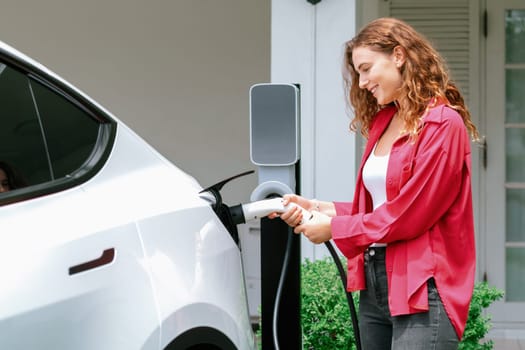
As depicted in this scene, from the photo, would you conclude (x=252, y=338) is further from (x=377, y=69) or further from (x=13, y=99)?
(x=13, y=99)

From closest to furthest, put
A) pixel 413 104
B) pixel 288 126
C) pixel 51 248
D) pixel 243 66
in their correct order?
pixel 51 248
pixel 413 104
pixel 288 126
pixel 243 66

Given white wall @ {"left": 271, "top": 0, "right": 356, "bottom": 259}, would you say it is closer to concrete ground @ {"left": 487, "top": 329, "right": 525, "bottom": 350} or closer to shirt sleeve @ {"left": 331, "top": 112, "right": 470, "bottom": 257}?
shirt sleeve @ {"left": 331, "top": 112, "right": 470, "bottom": 257}

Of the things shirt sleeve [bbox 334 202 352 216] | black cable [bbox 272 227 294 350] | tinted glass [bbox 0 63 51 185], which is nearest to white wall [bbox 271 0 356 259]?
shirt sleeve [bbox 334 202 352 216]

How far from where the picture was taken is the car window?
225 centimetres

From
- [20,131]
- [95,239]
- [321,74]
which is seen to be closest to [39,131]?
[20,131]

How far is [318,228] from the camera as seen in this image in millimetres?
2914

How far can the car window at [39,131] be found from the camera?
225cm

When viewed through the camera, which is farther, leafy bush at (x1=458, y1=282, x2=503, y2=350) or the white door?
the white door

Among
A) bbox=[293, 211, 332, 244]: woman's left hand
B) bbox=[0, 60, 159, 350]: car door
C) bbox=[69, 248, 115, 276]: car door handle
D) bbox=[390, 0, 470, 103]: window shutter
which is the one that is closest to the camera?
bbox=[0, 60, 159, 350]: car door

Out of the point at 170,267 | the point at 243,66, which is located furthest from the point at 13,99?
the point at 243,66

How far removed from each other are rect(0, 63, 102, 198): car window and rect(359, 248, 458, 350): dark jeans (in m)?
0.87

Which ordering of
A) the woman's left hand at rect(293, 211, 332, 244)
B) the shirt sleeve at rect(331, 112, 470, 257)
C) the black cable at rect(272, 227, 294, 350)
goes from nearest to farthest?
the shirt sleeve at rect(331, 112, 470, 257) < the woman's left hand at rect(293, 211, 332, 244) < the black cable at rect(272, 227, 294, 350)

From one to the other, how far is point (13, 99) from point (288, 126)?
955 mm

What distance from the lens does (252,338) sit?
9.50 feet
